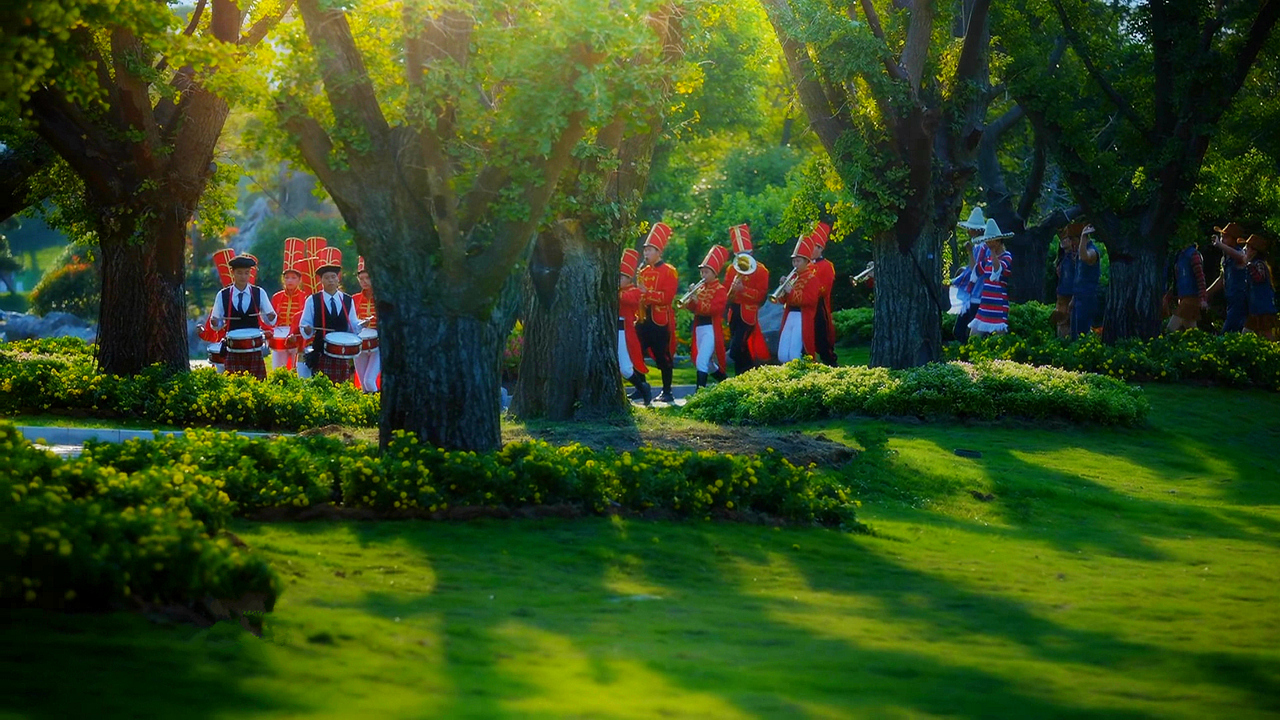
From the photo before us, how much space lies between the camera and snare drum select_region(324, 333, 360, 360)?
707 inches

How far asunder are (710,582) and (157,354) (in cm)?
1074

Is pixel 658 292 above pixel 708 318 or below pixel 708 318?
above

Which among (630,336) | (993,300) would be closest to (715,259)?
(630,336)

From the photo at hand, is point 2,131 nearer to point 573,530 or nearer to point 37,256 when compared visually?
point 573,530

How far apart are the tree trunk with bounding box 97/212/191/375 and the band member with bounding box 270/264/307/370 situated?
307 cm

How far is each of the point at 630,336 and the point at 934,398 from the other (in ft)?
21.9

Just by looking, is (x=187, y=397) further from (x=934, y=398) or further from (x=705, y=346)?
(x=705, y=346)

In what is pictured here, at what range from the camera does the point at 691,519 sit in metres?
8.98

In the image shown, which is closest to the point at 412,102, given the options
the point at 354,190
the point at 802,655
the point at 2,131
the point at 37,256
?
the point at 354,190

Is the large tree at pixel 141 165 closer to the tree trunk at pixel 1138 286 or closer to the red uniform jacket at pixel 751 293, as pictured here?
the red uniform jacket at pixel 751 293

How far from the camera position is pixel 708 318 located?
841 inches

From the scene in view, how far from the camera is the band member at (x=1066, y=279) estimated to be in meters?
22.8

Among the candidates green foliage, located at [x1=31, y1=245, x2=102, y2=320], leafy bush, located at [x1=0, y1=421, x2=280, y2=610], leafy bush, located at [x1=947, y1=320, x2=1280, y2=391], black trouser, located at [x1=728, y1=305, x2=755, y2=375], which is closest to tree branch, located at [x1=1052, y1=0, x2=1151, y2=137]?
leafy bush, located at [x1=947, y1=320, x2=1280, y2=391]

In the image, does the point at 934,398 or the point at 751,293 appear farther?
the point at 751,293
